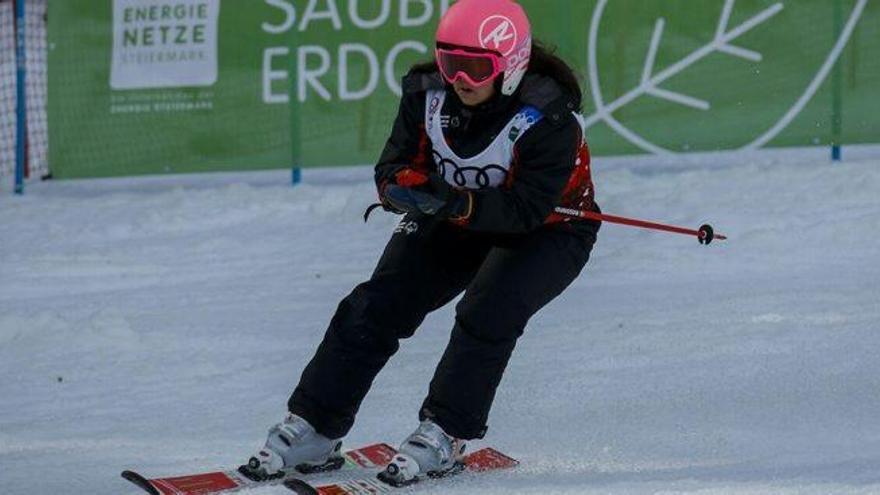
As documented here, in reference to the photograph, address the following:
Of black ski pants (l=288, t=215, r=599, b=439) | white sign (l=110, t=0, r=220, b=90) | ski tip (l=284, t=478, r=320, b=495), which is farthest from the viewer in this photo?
white sign (l=110, t=0, r=220, b=90)

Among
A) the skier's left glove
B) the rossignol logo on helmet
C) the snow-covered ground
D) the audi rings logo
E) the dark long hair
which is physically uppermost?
the rossignol logo on helmet

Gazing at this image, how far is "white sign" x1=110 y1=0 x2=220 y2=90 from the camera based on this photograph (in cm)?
1242

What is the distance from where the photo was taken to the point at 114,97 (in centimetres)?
1273

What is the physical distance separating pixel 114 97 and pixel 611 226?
4.60 meters

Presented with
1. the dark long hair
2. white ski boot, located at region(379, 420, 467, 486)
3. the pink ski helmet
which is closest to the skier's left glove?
the pink ski helmet

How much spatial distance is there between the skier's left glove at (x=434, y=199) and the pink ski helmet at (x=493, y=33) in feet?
1.03

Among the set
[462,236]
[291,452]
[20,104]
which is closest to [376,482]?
[291,452]

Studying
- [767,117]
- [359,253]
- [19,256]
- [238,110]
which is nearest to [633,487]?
[359,253]

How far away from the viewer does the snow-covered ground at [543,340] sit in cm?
501

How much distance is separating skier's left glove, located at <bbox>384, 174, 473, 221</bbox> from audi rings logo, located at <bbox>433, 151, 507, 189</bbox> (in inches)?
4.2

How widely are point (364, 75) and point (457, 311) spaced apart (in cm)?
776

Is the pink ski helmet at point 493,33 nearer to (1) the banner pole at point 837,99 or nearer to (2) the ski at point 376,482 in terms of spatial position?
(2) the ski at point 376,482

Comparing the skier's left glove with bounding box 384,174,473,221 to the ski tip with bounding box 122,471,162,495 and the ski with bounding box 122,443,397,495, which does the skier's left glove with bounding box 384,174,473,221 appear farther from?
the ski tip with bounding box 122,471,162,495

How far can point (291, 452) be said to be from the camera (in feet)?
15.1
